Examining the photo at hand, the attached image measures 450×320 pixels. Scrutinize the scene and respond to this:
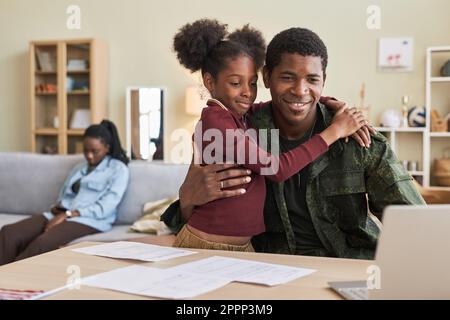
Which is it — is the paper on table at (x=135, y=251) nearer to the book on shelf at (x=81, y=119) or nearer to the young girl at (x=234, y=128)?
the young girl at (x=234, y=128)

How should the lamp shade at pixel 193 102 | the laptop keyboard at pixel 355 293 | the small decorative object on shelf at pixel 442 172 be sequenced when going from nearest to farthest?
the laptop keyboard at pixel 355 293, the small decorative object on shelf at pixel 442 172, the lamp shade at pixel 193 102

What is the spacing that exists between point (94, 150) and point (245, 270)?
251 centimetres

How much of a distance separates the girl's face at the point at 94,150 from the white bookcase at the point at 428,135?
2.49 meters

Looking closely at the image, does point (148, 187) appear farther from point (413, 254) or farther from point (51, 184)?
point (413, 254)

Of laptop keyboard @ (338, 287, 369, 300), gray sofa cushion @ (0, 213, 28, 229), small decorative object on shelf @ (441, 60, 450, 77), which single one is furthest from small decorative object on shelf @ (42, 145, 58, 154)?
laptop keyboard @ (338, 287, 369, 300)

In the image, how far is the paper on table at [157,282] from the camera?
1.01 meters

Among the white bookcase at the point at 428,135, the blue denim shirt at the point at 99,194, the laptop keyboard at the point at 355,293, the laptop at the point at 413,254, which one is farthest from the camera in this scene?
the white bookcase at the point at 428,135

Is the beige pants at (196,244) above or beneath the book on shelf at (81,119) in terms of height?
beneath

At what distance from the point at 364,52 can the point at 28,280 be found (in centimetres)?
432

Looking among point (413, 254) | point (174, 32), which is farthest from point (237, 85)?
point (174, 32)

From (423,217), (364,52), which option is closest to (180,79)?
(364,52)

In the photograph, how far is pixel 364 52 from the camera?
4.93 m

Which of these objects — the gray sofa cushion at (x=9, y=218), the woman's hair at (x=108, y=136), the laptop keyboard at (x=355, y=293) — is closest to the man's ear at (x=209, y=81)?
the laptop keyboard at (x=355, y=293)

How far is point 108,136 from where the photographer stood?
3.55m
